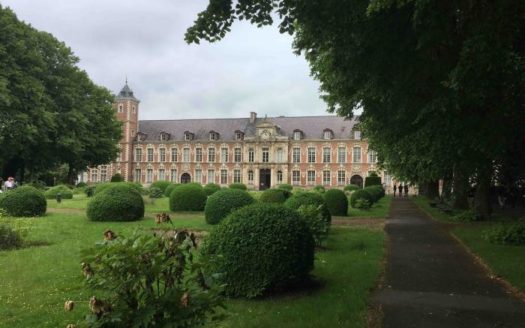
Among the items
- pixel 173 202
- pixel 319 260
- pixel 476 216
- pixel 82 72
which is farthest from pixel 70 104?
pixel 319 260

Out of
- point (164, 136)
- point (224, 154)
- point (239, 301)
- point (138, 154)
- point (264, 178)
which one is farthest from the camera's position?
point (138, 154)

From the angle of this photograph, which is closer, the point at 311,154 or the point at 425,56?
the point at 425,56

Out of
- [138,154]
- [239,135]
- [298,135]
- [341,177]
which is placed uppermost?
[239,135]

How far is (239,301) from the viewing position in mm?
6535

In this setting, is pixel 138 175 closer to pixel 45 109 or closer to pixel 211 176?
pixel 211 176

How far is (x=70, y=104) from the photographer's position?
40.2 m

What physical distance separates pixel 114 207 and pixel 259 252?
1141 centimetres

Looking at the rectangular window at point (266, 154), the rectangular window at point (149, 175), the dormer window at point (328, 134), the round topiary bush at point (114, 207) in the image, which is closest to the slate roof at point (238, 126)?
the dormer window at point (328, 134)

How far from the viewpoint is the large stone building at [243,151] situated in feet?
232

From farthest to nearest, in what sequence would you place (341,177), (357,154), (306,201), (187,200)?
(341,177) → (357,154) → (187,200) → (306,201)

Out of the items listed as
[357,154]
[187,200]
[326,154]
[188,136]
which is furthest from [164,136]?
[187,200]

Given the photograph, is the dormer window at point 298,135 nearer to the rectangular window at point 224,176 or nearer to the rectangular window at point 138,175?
the rectangular window at point 224,176

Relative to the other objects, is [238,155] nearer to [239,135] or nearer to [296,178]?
[239,135]

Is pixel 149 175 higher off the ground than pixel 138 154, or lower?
lower
